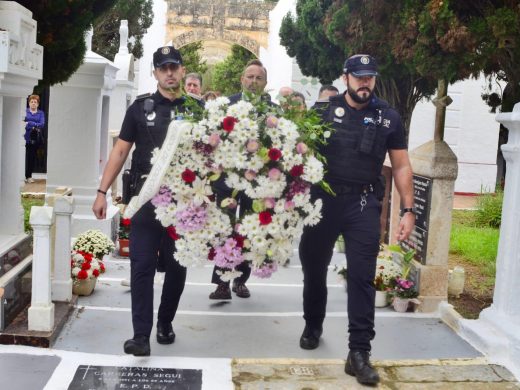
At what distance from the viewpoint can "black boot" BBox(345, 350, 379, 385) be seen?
14.3 ft

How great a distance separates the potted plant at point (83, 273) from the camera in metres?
6.12

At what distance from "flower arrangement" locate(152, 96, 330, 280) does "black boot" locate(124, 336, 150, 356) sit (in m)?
0.56

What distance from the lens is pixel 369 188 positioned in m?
4.75

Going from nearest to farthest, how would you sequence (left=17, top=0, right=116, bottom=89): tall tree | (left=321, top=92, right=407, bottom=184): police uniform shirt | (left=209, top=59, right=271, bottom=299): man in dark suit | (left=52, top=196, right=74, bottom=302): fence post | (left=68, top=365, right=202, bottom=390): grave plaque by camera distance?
(left=68, top=365, right=202, bottom=390): grave plaque → (left=321, top=92, right=407, bottom=184): police uniform shirt → (left=52, top=196, right=74, bottom=302): fence post → (left=209, top=59, right=271, bottom=299): man in dark suit → (left=17, top=0, right=116, bottom=89): tall tree

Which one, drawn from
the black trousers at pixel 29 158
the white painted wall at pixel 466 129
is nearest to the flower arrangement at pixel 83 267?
the black trousers at pixel 29 158

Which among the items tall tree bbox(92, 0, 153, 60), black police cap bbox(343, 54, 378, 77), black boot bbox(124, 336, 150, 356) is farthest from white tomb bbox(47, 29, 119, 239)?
tall tree bbox(92, 0, 153, 60)

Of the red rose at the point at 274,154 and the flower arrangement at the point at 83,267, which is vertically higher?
the red rose at the point at 274,154

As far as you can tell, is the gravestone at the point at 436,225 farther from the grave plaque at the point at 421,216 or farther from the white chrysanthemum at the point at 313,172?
the white chrysanthemum at the point at 313,172

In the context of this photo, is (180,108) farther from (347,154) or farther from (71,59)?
(71,59)

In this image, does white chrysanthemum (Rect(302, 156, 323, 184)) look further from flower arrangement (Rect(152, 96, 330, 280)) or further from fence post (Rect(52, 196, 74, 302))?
fence post (Rect(52, 196, 74, 302))

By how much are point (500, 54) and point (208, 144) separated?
511 centimetres

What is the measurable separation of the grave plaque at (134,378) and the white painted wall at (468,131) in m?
16.7

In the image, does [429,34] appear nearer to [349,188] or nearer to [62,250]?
[349,188]

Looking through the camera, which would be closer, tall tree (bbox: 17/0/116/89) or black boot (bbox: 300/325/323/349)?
black boot (bbox: 300/325/323/349)
